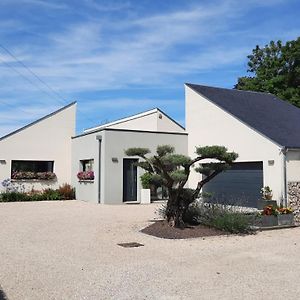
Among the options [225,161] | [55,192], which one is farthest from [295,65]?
[225,161]

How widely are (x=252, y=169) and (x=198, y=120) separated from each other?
4.51 meters

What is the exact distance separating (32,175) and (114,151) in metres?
Result: 6.42

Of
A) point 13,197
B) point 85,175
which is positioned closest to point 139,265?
point 85,175

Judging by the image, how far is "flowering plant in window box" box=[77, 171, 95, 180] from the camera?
856 inches

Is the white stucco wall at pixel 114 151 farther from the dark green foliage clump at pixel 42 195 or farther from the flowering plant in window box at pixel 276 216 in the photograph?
the flowering plant in window box at pixel 276 216

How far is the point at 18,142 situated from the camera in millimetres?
24500

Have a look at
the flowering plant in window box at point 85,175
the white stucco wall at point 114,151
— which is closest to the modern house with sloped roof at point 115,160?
the white stucco wall at point 114,151

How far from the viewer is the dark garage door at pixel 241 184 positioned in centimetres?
1681

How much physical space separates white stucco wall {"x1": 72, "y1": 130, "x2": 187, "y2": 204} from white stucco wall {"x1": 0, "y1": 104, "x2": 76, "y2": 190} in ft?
9.60

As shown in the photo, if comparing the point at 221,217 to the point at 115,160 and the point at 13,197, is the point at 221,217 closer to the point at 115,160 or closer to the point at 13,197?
the point at 115,160

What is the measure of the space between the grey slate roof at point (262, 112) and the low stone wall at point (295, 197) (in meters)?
1.38

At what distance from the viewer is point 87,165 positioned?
2345 centimetres

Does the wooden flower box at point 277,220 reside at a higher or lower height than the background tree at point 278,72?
lower

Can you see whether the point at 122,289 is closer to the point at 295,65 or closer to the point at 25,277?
the point at 25,277
